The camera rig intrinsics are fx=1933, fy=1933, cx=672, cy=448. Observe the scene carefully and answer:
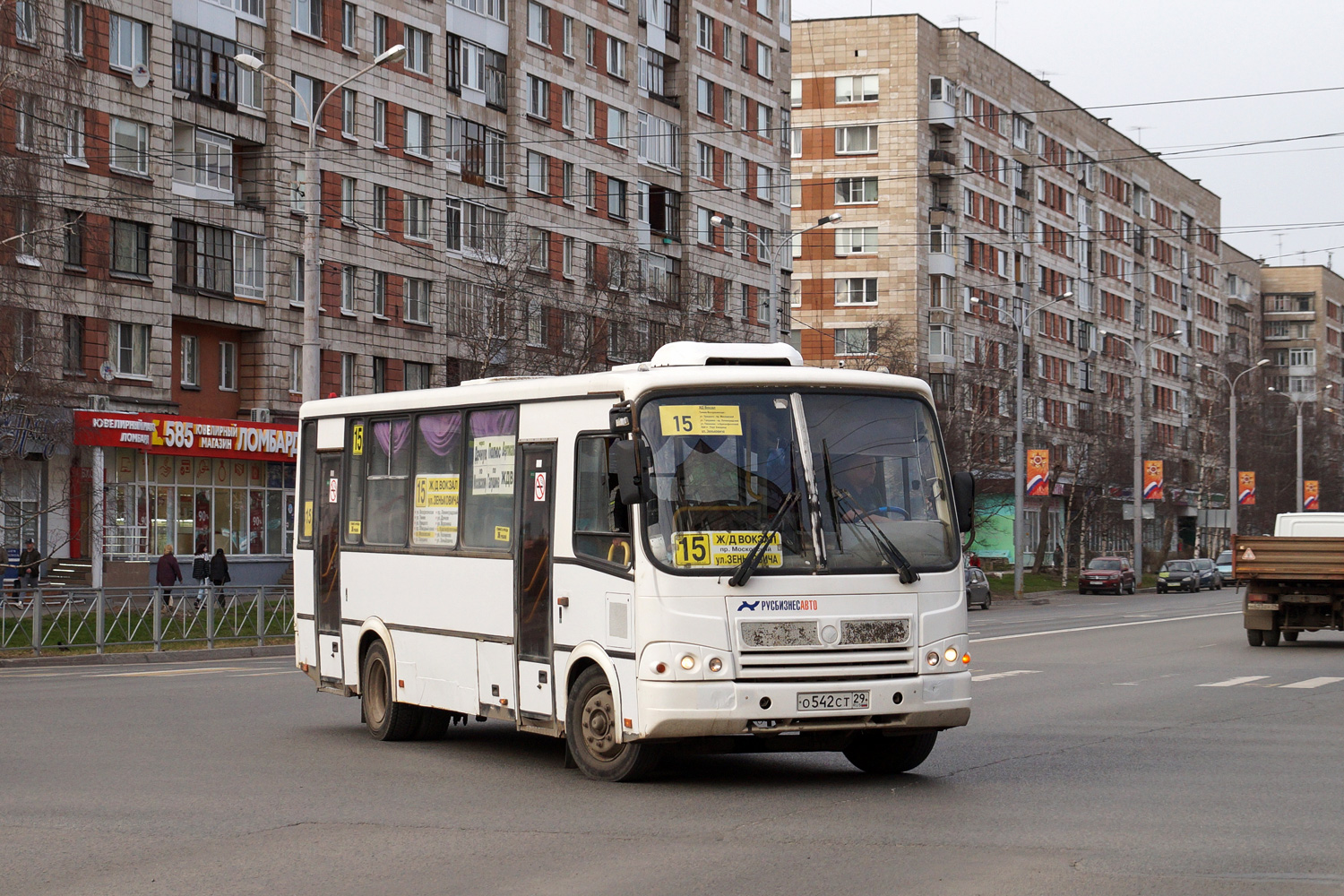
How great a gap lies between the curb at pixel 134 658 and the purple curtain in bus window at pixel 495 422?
15330mm

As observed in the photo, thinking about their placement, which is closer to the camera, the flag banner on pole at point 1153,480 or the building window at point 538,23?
the building window at point 538,23

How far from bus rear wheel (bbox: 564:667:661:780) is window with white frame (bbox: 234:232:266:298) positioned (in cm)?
4191

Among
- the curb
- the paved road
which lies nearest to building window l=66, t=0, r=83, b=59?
the curb

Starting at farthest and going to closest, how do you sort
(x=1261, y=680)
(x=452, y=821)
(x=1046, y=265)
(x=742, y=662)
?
(x=1046, y=265), (x=1261, y=680), (x=742, y=662), (x=452, y=821)

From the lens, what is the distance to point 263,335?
5338 cm

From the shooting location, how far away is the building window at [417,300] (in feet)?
194

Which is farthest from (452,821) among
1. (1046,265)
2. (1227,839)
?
(1046,265)

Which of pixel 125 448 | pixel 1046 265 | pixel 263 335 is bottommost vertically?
pixel 125 448

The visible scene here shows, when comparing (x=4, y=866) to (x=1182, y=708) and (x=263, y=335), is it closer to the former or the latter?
(x=1182, y=708)

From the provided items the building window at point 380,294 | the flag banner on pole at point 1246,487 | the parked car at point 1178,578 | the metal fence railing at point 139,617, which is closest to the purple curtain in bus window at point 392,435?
the metal fence railing at point 139,617

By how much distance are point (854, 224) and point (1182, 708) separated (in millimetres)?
75481

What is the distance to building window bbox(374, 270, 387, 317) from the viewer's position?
189 ft

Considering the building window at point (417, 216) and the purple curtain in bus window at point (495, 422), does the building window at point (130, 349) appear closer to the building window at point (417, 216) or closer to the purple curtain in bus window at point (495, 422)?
the building window at point (417, 216)

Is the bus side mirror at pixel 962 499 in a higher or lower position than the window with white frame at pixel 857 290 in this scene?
lower
